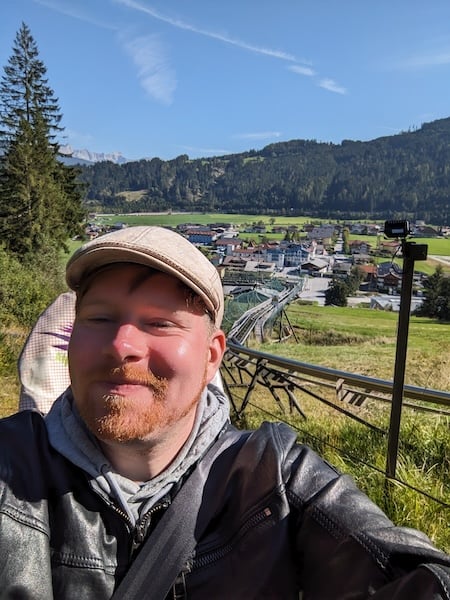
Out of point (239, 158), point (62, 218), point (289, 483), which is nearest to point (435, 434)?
point (289, 483)

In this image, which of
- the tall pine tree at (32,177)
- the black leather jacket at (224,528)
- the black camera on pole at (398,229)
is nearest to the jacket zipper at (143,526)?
the black leather jacket at (224,528)

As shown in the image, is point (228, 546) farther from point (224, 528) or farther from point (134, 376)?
point (134, 376)

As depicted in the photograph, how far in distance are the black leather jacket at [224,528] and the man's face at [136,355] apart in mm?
153

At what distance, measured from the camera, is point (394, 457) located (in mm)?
2814

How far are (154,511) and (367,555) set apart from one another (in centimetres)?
42

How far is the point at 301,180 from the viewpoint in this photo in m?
108

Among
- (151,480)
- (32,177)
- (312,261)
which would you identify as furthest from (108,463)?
(312,261)

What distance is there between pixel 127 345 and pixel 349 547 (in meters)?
0.50

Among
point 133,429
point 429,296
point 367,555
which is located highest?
point 133,429

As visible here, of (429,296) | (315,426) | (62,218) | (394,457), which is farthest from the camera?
(62,218)

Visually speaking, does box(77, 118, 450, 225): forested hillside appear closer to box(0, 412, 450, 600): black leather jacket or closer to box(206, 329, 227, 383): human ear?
box(206, 329, 227, 383): human ear

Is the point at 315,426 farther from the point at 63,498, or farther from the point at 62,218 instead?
the point at 62,218

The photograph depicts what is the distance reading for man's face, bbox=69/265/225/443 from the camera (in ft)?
2.93

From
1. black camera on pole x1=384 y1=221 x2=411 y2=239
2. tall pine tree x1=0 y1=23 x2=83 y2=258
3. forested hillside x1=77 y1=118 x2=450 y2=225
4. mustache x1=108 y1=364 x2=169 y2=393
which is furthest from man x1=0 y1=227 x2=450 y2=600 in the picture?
forested hillside x1=77 y1=118 x2=450 y2=225
